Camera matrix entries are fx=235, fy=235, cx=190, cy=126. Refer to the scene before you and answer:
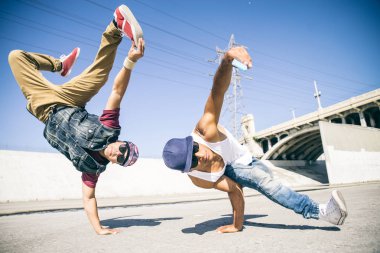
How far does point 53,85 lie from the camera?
2.80 meters

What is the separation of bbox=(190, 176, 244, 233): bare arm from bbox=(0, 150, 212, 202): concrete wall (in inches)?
567

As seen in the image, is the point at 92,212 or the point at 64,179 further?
the point at 64,179

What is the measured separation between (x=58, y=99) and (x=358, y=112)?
33.0m

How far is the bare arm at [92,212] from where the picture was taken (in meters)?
2.73

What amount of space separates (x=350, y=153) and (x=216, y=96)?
81.0 ft

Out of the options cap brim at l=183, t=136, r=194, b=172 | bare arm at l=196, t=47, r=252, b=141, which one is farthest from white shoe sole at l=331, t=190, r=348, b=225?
cap brim at l=183, t=136, r=194, b=172

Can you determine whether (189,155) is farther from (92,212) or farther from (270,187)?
(92,212)

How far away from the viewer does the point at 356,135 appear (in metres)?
22.8

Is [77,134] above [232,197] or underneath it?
above

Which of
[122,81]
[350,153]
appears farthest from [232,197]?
[350,153]

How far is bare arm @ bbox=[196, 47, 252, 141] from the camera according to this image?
2.17 meters

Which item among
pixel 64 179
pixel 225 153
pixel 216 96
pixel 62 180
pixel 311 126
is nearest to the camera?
pixel 216 96

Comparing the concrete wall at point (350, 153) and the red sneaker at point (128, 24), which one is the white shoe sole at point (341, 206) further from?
the concrete wall at point (350, 153)

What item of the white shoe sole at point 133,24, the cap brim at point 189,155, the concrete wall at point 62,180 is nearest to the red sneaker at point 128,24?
the white shoe sole at point 133,24
